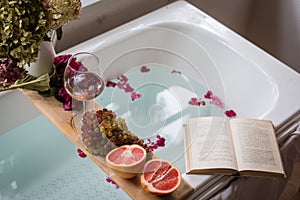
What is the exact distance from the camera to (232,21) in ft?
8.89

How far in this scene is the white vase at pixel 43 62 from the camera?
5.26 feet

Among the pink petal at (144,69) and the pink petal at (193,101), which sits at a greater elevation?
the pink petal at (144,69)

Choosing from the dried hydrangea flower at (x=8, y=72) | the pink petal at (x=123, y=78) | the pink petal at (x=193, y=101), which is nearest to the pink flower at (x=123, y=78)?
the pink petal at (x=123, y=78)

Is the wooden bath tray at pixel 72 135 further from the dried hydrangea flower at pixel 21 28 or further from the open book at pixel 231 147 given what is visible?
the dried hydrangea flower at pixel 21 28

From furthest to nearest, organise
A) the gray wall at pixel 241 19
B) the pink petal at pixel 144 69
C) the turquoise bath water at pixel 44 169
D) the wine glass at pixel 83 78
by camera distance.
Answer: the gray wall at pixel 241 19
the pink petal at pixel 144 69
the turquoise bath water at pixel 44 169
the wine glass at pixel 83 78

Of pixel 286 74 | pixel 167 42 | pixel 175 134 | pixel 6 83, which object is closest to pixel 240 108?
pixel 286 74

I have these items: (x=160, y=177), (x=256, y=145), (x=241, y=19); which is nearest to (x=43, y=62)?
(x=160, y=177)

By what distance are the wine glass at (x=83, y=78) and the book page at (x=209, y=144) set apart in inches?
13.5

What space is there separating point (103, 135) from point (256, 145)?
52cm

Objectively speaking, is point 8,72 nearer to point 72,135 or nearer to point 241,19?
point 72,135

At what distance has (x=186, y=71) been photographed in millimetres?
1966

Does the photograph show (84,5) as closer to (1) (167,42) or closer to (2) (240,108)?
(1) (167,42)

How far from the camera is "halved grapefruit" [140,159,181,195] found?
144 centimetres

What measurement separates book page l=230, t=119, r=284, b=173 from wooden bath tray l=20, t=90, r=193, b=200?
9.6 inches
